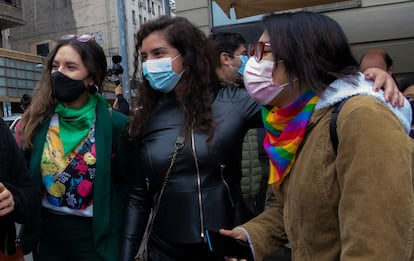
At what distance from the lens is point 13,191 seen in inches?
80.2

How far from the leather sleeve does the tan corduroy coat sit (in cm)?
103

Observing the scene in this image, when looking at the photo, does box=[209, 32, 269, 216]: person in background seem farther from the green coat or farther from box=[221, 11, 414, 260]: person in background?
box=[221, 11, 414, 260]: person in background

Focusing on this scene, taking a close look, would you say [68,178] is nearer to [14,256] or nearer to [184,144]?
[14,256]

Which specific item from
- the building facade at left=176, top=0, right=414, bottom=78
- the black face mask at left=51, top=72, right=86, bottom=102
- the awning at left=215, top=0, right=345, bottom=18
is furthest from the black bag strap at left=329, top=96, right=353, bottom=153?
the building facade at left=176, top=0, right=414, bottom=78

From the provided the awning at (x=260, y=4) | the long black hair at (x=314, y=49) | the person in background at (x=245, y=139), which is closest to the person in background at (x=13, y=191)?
the person in background at (x=245, y=139)

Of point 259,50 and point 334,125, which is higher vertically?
point 259,50

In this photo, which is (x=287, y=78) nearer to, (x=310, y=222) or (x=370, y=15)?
(x=310, y=222)

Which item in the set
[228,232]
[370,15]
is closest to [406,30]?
[370,15]

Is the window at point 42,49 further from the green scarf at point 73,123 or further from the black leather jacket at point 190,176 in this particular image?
the black leather jacket at point 190,176

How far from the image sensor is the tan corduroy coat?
3.63 feet

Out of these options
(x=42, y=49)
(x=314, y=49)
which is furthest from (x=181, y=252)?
(x=42, y=49)

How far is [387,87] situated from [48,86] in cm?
194

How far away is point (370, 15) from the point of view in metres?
5.50

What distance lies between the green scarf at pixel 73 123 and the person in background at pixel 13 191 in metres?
0.30
